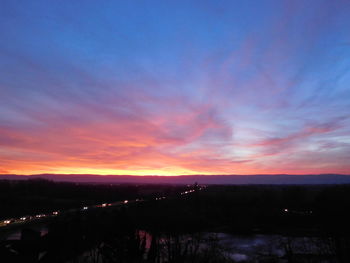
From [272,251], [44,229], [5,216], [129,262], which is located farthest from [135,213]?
[129,262]

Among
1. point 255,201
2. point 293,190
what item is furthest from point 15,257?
point 293,190

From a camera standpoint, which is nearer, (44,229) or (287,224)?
(44,229)

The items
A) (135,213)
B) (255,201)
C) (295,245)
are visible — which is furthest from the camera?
(255,201)

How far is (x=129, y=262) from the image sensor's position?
31.7 feet

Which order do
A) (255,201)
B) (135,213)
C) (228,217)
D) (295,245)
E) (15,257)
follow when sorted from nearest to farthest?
1. (15,257)
2. (295,245)
3. (135,213)
4. (228,217)
5. (255,201)

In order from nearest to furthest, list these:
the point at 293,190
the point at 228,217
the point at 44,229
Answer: the point at 44,229
the point at 228,217
the point at 293,190

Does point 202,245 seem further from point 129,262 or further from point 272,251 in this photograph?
point 129,262

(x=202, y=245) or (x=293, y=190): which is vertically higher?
(x=293, y=190)

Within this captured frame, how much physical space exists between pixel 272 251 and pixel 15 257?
36.9m

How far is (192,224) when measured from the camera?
5488 centimetres

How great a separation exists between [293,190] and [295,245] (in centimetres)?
5564

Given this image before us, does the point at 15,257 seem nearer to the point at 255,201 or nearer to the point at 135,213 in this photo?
the point at 135,213

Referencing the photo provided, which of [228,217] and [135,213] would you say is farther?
[228,217]

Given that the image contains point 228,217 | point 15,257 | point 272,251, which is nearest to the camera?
point 15,257
